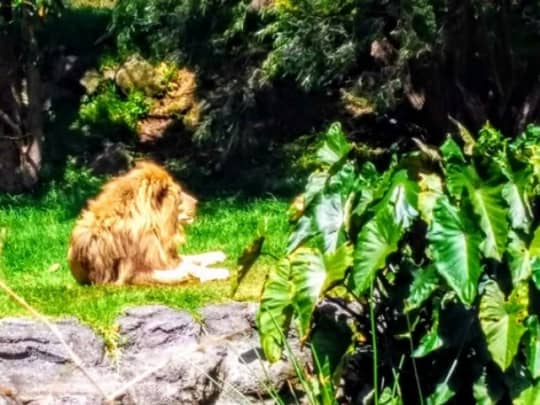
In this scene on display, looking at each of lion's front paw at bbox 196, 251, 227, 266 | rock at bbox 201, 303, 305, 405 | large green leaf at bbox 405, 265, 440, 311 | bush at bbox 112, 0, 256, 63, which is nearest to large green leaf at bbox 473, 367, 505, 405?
large green leaf at bbox 405, 265, 440, 311

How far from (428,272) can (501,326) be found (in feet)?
1.31

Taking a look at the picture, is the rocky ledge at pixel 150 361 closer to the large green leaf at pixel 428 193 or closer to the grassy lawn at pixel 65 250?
the grassy lawn at pixel 65 250

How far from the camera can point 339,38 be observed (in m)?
12.9

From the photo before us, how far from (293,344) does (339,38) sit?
5981 millimetres

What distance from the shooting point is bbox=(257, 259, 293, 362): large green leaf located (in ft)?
21.0

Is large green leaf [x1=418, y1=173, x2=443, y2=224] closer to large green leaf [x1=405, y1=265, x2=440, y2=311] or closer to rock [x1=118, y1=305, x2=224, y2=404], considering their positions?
large green leaf [x1=405, y1=265, x2=440, y2=311]

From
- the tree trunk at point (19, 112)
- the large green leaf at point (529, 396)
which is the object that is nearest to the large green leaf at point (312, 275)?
the large green leaf at point (529, 396)

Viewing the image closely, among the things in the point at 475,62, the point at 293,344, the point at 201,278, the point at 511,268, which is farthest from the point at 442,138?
the point at 511,268

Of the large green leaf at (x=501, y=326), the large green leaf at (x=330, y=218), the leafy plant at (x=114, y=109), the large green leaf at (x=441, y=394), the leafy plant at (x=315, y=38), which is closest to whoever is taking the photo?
the large green leaf at (x=501, y=326)

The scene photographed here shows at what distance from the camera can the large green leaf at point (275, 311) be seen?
639 centimetres

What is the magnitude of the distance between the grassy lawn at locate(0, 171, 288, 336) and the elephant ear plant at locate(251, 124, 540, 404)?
1.26 metres

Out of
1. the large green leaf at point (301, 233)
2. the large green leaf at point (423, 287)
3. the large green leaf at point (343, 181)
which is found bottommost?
the large green leaf at point (423, 287)

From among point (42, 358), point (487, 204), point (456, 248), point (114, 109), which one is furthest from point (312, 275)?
point (114, 109)

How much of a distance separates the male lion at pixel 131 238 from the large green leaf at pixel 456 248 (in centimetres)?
284
